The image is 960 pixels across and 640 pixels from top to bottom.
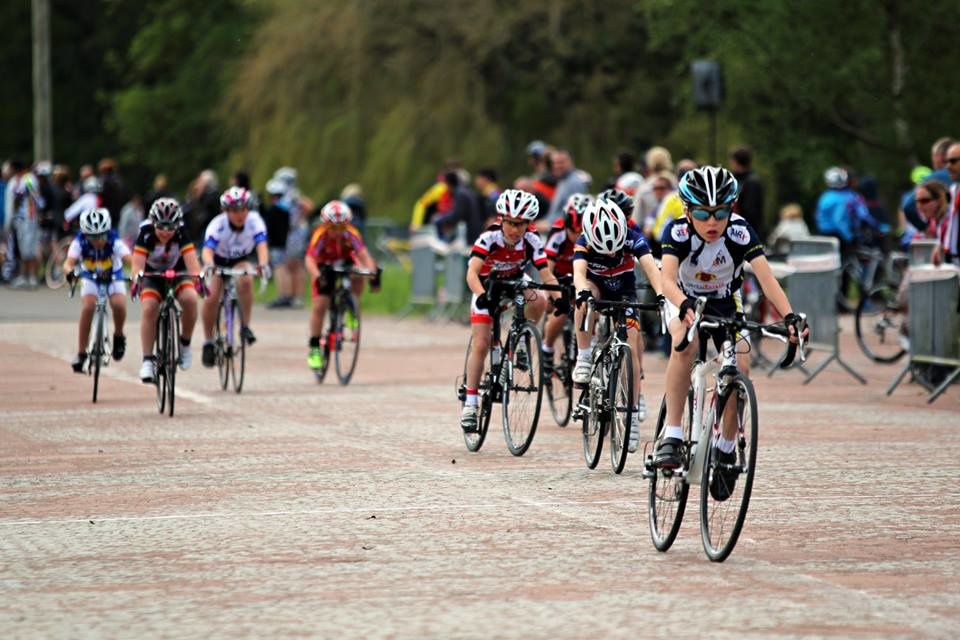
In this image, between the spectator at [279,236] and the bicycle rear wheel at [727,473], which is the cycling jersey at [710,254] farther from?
the spectator at [279,236]

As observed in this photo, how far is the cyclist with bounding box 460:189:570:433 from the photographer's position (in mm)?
13359

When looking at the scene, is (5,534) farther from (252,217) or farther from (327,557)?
(252,217)

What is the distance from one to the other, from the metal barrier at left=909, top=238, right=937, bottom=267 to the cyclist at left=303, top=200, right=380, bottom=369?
15.9 feet

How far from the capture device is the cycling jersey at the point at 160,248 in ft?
55.5

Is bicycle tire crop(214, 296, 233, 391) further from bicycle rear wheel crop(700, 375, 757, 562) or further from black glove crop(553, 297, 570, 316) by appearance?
bicycle rear wheel crop(700, 375, 757, 562)

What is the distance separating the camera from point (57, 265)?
36.3 meters

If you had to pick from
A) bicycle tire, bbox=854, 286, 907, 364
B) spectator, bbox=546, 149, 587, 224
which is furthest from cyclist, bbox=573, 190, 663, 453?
spectator, bbox=546, 149, 587, 224

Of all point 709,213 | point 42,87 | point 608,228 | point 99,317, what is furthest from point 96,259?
point 42,87

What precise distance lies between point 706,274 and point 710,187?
59 centimetres

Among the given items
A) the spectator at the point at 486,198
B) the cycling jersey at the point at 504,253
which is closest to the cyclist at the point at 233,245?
the cycling jersey at the point at 504,253

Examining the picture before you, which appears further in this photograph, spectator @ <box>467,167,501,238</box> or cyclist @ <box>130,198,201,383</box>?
spectator @ <box>467,167,501,238</box>

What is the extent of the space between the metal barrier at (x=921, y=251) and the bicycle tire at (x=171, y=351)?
6424mm

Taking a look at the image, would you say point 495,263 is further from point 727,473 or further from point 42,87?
point 42,87

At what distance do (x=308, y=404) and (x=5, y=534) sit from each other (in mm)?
7156
